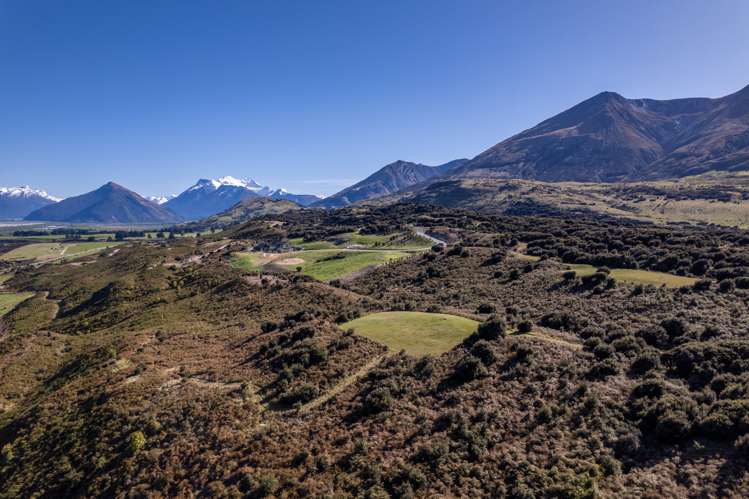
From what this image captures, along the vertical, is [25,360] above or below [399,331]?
below

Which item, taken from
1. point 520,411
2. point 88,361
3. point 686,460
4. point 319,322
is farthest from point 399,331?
point 88,361

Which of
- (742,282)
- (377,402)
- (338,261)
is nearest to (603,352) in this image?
(377,402)

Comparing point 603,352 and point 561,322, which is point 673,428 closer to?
point 603,352

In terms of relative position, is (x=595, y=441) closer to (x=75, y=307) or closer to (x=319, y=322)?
(x=319, y=322)

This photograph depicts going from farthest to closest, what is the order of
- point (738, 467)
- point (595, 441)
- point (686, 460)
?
point (595, 441), point (686, 460), point (738, 467)

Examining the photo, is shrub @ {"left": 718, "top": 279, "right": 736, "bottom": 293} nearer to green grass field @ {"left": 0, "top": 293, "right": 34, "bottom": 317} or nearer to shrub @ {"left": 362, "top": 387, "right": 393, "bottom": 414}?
shrub @ {"left": 362, "top": 387, "right": 393, "bottom": 414}

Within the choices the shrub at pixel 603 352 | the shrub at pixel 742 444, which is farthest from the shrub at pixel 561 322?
the shrub at pixel 742 444

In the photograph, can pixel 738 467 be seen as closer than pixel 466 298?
Yes
